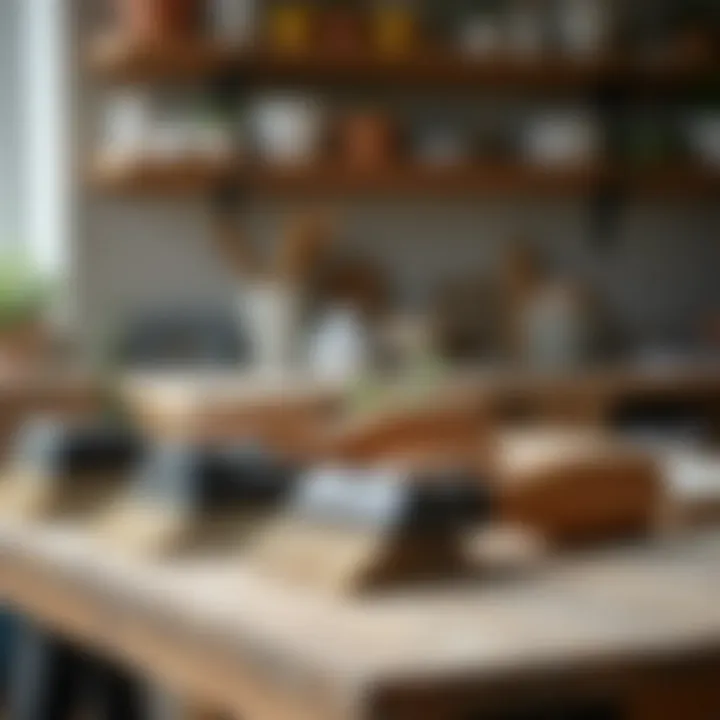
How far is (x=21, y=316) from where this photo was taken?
3795 millimetres

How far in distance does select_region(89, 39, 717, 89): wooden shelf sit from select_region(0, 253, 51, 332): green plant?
58cm

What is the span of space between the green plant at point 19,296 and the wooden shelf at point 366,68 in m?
0.58

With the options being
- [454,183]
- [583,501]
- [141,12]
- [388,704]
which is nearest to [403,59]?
[454,183]

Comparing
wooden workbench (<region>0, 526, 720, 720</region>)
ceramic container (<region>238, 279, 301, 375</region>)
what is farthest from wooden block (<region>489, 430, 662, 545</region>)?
ceramic container (<region>238, 279, 301, 375</region>)

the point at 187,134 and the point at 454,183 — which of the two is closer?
the point at 187,134

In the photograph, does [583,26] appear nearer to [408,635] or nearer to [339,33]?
[339,33]

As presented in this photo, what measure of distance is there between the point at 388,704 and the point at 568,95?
3.94m

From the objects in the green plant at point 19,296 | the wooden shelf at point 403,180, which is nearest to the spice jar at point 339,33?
the wooden shelf at point 403,180

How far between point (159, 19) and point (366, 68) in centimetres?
54

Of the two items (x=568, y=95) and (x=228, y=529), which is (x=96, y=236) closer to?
(x=568, y=95)

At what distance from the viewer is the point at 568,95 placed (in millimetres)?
4602

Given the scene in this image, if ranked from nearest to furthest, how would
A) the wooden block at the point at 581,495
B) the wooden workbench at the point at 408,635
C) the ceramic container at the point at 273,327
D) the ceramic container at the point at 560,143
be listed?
the wooden workbench at the point at 408,635 → the wooden block at the point at 581,495 → the ceramic container at the point at 273,327 → the ceramic container at the point at 560,143

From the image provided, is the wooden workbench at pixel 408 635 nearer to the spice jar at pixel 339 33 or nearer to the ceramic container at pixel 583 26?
the spice jar at pixel 339 33

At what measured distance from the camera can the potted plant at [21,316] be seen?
375 centimetres
